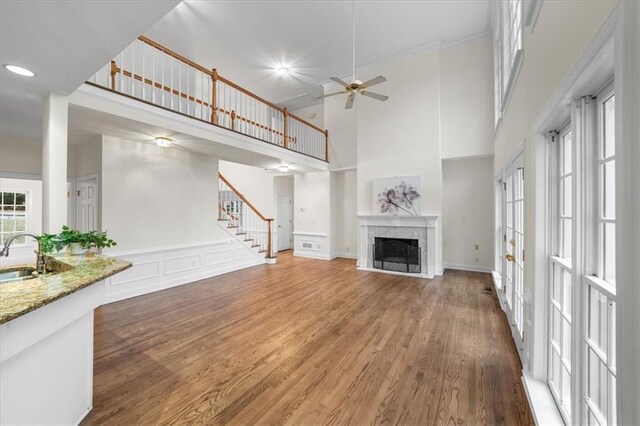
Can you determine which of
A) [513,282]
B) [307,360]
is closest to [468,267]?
[513,282]

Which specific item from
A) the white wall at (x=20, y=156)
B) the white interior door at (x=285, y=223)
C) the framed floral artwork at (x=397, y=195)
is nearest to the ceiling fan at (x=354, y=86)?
the framed floral artwork at (x=397, y=195)

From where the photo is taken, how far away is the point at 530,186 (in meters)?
2.20

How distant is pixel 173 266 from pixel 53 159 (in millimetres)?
2792

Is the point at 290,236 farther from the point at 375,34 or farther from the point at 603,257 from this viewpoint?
the point at 603,257

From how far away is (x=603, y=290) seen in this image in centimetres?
118

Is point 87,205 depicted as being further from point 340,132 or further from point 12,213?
point 340,132

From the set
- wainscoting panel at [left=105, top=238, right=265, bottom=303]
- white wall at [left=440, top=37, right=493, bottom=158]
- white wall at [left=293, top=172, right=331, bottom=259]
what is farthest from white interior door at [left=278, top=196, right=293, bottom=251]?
white wall at [left=440, top=37, right=493, bottom=158]

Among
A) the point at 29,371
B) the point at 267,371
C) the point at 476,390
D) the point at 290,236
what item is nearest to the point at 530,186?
the point at 476,390

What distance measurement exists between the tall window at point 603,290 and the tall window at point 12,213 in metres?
7.44

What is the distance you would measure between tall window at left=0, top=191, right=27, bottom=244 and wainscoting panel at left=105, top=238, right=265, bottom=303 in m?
2.09

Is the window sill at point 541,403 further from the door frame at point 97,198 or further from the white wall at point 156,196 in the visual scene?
the door frame at point 97,198

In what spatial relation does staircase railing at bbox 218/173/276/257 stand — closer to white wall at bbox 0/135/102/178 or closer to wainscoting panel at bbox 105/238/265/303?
wainscoting panel at bbox 105/238/265/303

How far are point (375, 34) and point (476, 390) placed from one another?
634 centimetres

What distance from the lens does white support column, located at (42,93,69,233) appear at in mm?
2732
